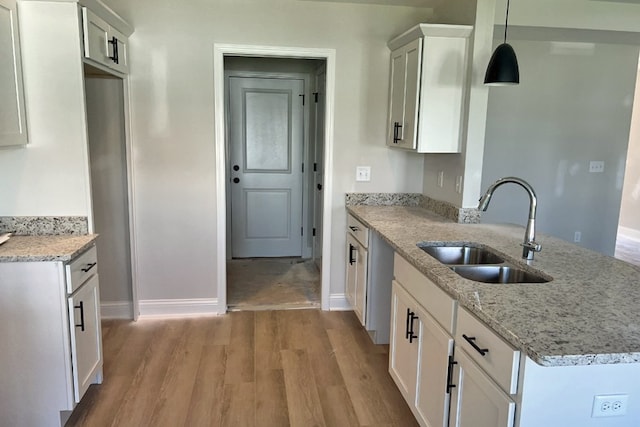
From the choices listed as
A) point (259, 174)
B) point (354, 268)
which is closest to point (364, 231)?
point (354, 268)

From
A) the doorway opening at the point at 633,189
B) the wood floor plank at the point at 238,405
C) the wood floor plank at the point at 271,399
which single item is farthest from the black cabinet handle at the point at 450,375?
the doorway opening at the point at 633,189

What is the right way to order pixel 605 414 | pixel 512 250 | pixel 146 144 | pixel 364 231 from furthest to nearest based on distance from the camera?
pixel 146 144
pixel 364 231
pixel 512 250
pixel 605 414

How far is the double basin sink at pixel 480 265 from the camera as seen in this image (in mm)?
2090

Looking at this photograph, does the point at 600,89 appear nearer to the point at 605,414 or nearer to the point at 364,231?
the point at 364,231

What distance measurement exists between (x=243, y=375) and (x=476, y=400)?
1654mm

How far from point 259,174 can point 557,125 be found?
3.11 m

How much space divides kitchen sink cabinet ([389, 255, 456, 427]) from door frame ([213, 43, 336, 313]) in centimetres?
138

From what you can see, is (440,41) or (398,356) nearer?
(398,356)

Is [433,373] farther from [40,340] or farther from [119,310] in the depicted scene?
[119,310]

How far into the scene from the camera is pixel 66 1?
2393 millimetres

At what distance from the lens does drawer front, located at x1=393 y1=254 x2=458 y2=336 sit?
5.96 ft

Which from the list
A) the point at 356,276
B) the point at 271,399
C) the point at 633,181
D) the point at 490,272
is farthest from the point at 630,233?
the point at 271,399

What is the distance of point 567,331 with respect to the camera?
136cm

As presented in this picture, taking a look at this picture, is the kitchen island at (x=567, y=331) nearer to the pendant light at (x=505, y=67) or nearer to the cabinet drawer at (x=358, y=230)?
the pendant light at (x=505, y=67)
